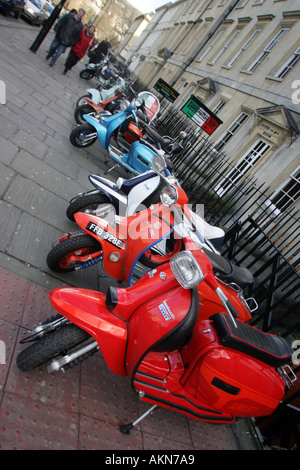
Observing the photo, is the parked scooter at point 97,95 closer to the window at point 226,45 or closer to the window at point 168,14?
the window at point 226,45

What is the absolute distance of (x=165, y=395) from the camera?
2.12 m

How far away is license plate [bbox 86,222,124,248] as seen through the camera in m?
2.78

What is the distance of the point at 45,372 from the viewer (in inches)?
84.0

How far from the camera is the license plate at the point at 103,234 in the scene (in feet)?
9.13

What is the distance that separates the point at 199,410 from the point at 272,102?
37.5 feet

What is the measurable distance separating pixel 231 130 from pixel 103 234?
12261mm

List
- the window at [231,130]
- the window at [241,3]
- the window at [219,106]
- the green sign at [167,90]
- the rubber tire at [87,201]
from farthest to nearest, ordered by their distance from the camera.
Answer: the window at [241,3], the window at [219,106], the window at [231,130], the green sign at [167,90], the rubber tire at [87,201]

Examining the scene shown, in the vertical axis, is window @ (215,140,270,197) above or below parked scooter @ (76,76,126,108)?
above

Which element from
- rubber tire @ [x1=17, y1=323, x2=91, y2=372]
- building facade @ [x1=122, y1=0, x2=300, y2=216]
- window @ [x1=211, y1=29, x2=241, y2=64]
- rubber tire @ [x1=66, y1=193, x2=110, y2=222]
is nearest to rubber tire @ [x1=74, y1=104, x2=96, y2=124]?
building facade @ [x1=122, y1=0, x2=300, y2=216]

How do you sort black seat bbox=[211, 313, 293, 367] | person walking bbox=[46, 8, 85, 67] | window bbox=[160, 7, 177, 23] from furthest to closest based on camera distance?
window bbox=[160, 7, 177, 23] < person walking bbox=[46, 8, 85, 67] < black seat bbox=[211, 313, 293, 367]

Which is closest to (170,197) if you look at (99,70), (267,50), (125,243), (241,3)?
(125,243)

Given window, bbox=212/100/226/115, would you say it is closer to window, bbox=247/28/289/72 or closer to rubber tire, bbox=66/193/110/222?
window, bbox=247/28/289/72

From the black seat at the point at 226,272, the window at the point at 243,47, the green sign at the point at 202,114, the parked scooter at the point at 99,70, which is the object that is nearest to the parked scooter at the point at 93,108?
the green sign at the point at 202,114
